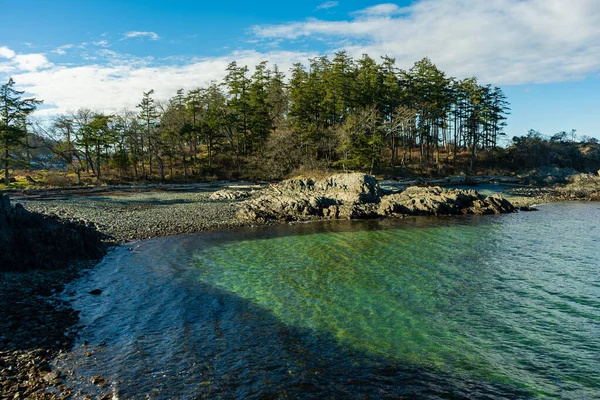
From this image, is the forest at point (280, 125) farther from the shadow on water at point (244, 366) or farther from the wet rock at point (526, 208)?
the shadow on water at point (244, 366)

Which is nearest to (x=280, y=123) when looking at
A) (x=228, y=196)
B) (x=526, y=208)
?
(x=228, y=196)

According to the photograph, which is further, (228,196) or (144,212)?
(228,196)

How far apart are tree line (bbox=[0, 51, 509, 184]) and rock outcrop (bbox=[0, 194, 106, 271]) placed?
37.6 metres

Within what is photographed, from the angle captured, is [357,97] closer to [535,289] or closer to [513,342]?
[535,289]

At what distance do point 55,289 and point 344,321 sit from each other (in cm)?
1102

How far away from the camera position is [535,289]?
13.8 metres

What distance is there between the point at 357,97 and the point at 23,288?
5414 centimetres

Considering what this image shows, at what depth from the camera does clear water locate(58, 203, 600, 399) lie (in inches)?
319

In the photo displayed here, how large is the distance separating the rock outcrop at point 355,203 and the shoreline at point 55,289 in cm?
276

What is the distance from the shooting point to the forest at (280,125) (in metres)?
54.9

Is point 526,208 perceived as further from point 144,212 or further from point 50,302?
point 50,302

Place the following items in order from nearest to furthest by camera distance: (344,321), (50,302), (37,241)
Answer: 1. (344,321)
2. (50,302)
3. (37,241)

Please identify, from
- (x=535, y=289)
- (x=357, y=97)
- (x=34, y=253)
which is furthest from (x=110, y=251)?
(x=357, y=97)

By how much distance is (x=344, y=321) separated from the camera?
37.4 feet
